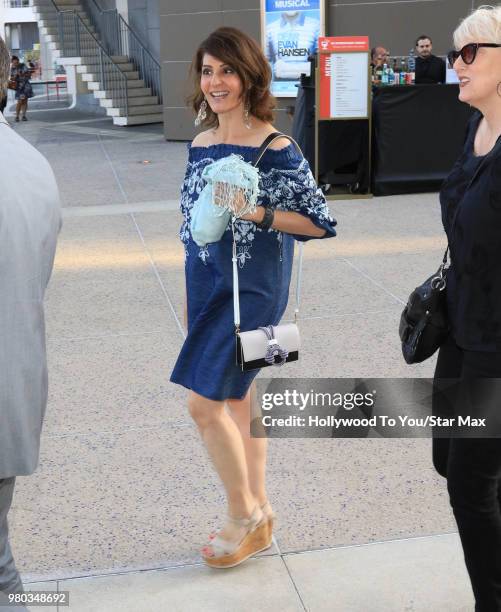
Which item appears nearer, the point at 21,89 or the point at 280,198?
the point at 280,198

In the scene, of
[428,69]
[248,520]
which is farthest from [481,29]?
[428,69]

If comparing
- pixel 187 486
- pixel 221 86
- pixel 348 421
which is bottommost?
pixel 348 421

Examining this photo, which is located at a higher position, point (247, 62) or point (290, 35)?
point (247, 62)

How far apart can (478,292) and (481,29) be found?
2.50 feet

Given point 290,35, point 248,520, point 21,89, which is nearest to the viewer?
point 248,520

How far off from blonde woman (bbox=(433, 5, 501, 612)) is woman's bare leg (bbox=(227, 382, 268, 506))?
87 cm

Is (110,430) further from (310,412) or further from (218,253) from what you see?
(218,253)

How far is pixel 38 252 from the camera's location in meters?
2.18

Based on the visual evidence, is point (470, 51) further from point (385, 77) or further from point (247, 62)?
point (385, 77)

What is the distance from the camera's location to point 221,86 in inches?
122

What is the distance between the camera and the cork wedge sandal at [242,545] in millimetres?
3236

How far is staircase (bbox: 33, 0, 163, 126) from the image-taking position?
2291 cm

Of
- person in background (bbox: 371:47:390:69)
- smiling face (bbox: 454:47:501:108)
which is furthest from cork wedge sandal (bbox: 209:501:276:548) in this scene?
person in background (bbox: 371:47:390:69)

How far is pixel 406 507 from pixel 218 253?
1392 millimetres
